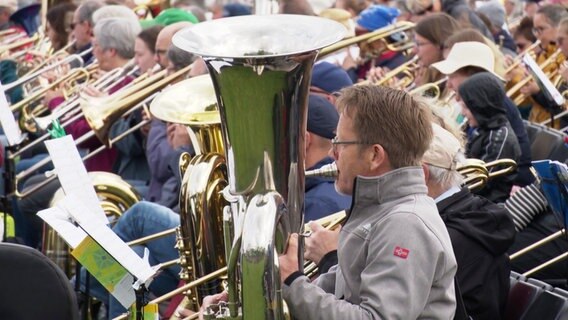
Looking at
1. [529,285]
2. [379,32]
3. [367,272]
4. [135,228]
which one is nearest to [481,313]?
[529,285]

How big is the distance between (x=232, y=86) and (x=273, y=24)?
1.06ft

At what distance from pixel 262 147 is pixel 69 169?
1.30m

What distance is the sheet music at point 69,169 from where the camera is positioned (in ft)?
13.3

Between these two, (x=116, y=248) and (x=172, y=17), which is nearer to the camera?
(x=116, y=248)

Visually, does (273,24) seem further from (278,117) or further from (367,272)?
(367,272)

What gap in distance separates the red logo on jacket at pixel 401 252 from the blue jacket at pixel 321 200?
4.91 feet

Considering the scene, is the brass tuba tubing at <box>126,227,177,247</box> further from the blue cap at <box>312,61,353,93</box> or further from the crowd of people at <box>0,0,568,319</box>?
the blue cap at <box>312,61,353,93</box>

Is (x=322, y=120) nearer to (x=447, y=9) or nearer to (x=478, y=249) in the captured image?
(x=478, y=249)

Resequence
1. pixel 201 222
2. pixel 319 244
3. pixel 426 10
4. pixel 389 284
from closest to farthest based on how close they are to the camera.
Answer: pixel 389 284, pixel 319 244, pixel 201 222, pixel 426 10

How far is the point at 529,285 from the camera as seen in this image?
373cm

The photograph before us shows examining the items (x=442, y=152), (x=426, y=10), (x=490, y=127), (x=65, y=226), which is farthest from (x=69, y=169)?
(x=426, y=10)

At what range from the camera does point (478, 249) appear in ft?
12.1

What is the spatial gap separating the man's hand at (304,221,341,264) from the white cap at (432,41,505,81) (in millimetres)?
2927

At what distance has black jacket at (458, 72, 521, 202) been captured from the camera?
18.5 ft
